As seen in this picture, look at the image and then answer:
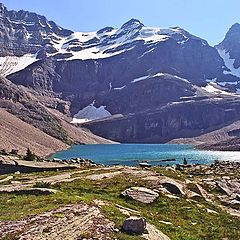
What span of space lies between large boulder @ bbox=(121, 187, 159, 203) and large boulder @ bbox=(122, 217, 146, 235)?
10.4 meters

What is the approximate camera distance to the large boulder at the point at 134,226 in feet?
71.6

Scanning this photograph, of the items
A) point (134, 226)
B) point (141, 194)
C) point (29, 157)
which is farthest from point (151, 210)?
point (29, 157)

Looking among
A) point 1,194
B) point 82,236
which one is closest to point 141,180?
point 1,194

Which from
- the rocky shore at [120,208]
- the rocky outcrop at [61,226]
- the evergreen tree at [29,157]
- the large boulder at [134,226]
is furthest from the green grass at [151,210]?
the evergreen tree at [29,157]

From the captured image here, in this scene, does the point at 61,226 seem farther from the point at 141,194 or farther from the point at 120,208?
Answer: the point at 141,194

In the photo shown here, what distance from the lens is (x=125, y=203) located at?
30.9m

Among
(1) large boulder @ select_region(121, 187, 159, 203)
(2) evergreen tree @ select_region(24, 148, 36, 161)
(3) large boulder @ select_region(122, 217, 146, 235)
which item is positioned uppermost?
(2) evergreen tree @ select_region(24, 148, 36, 161)

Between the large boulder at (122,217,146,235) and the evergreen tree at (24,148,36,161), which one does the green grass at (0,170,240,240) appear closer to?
the large boulder at (122,217,146,235)

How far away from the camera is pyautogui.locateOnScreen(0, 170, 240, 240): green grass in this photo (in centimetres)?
2480

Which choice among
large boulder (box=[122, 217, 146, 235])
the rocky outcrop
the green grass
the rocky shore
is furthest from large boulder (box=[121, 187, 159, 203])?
large boulder (box=[122, 217, 146, 235])

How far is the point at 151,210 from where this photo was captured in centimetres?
3080

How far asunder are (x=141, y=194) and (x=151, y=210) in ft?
10.1

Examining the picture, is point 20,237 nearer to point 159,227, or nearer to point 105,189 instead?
point 159,227

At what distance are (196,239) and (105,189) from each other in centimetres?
1350
